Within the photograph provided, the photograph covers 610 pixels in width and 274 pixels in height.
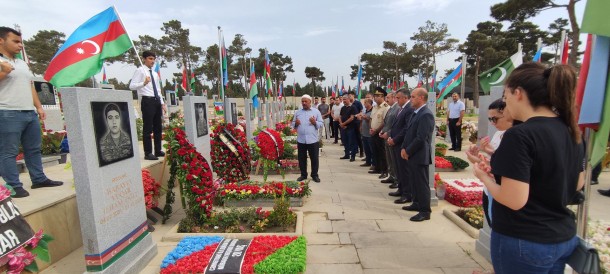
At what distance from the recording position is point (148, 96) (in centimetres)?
588

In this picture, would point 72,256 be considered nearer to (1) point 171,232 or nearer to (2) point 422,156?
(1) point 171,232

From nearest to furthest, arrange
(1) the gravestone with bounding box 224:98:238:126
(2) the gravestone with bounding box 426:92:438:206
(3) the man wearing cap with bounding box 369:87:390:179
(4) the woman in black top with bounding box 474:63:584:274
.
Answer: (4) the woman in black top with bounding box 474:63:584:274 → (2) the gravestone with bounding box 426:92:438:206 → (3) the man wearing cap with bounding box 369:87:390:179 → (1) the gravestone with bounding box 224:98:238:126

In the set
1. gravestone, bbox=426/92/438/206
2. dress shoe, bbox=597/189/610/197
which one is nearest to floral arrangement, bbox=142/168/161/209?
gravestone, bbox=426/92/438/206

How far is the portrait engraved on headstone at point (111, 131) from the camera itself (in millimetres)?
2758

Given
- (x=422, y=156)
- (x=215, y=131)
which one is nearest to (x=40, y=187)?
(x=215, y=131)

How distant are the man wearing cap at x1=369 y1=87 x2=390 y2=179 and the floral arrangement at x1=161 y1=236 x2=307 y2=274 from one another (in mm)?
3952

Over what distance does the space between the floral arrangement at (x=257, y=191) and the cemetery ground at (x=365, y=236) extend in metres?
0.29

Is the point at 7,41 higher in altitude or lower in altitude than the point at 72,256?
higher

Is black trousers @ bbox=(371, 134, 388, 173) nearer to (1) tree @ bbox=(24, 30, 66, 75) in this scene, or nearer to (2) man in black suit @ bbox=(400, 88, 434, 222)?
(2) man in black suit @ bbox=(400, 88, 434, 222)

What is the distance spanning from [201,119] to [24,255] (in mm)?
3201

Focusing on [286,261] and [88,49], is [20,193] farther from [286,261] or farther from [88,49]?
[286,261]

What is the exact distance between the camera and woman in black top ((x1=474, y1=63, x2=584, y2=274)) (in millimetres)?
1481

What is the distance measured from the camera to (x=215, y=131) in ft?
18.8

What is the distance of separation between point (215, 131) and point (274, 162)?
1.68m
